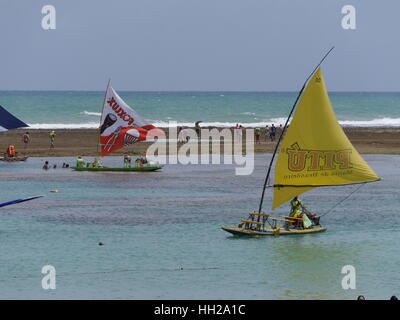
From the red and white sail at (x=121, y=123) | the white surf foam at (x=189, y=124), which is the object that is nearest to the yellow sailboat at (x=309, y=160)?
the red and white sail at (x=121, y=123)

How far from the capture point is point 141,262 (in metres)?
→ 36.4

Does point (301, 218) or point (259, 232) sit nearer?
point (259, 232)

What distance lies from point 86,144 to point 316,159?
55883 mm

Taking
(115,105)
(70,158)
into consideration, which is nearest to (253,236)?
A: (115,105)

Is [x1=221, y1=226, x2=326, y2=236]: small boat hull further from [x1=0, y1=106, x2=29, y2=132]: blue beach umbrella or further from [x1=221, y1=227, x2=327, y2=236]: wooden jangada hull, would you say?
[x1=0, y1=106, x2=29, y2=132]: blue beach umbrella

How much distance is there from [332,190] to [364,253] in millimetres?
22620

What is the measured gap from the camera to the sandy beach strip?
287 ft

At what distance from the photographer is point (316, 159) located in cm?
4234

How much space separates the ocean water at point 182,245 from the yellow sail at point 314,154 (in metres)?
2.65

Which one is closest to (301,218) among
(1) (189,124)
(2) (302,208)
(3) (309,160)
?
(2) (302,208)

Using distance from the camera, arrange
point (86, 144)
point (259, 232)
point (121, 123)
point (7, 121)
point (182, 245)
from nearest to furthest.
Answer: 1. point (182, 245)
2. point (259, 232)
3. point (7, 121)
4. point (121, 123)
5. point (86, 144)

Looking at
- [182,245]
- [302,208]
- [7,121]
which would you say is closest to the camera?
[182,245]

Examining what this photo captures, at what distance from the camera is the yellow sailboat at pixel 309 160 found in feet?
136

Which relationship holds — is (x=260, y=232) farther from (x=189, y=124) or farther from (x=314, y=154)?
(x=189, y=124)
